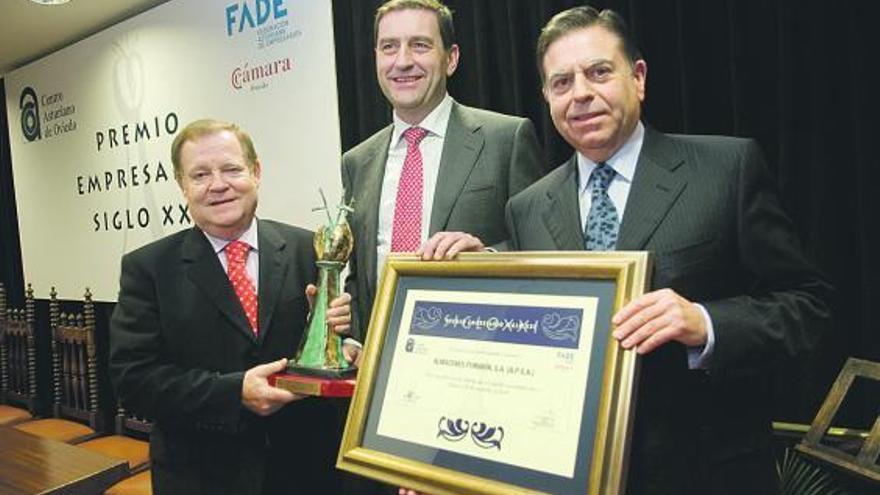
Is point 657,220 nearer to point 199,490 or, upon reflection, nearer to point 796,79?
point 796,79

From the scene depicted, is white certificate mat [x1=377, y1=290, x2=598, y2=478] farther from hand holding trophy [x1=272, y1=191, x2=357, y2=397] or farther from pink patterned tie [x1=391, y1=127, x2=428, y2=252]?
pink patterned tie [x1=391, y1=127, x2=428, y2=252]

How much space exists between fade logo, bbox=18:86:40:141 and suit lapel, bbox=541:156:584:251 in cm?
579

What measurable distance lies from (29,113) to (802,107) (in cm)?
609

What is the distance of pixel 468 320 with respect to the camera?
1.32 m

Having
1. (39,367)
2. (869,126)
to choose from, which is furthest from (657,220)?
(39,367)

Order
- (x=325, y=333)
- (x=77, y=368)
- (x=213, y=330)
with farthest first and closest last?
(x=77, y=368) < (x=213, y=330) < (x=325, y=333)

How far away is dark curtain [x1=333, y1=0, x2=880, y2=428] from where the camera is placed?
203 cm

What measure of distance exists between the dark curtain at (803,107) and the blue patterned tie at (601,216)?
1.02 m

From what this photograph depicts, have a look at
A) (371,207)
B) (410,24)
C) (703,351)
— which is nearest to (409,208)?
(371,207)

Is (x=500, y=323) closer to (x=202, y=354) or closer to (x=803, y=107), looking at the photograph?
(x=202, y=354)

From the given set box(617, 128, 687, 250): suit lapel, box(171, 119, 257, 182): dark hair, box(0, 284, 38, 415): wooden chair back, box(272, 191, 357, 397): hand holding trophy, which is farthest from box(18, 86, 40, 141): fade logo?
box(617, 128, 687, 250): suit lapel

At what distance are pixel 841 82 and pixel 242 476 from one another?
79.6 inches

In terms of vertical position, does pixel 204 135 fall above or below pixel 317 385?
above

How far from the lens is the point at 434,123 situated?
6.57 ft
